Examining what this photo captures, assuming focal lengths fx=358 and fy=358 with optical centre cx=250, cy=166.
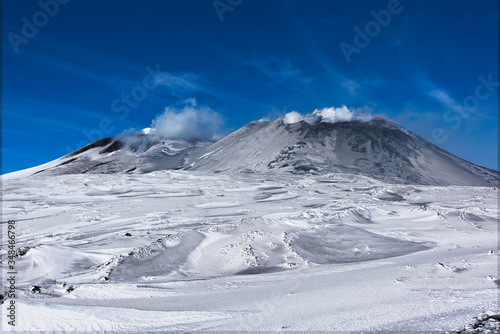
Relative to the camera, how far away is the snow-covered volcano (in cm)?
5778

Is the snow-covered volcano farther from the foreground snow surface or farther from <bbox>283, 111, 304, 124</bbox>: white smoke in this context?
the foreground snow surface

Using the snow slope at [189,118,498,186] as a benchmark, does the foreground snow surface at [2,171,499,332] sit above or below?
below

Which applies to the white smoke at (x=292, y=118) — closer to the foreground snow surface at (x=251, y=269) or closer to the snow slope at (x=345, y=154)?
the snow slope at (x=345, y=154)

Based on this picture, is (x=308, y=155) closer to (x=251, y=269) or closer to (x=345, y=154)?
(x=345, y=154)

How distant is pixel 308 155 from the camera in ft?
202

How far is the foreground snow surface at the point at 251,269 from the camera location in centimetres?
465

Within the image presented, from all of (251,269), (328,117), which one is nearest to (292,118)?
(328,117)

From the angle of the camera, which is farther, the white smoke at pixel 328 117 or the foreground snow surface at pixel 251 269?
the white smoke at pixel 328 117

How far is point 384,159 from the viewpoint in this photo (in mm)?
63438

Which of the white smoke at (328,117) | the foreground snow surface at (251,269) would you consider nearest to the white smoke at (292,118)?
the white smoke at (328,117)

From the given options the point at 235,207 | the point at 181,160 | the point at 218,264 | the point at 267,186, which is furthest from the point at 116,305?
the point at 181,160

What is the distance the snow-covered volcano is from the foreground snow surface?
115 feet

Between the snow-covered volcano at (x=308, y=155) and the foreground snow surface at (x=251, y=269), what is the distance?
3511 centimetres

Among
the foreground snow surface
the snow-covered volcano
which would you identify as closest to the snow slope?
the snow-covered volcano
